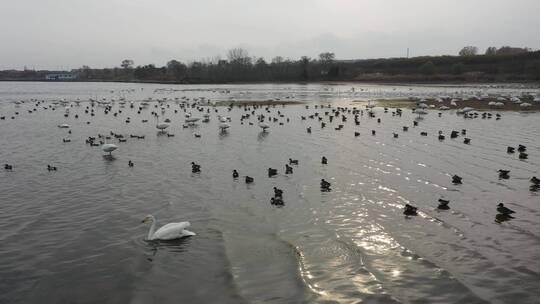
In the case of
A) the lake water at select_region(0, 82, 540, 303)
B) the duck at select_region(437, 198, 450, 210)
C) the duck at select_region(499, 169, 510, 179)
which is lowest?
the lake water at select_region(0, 82, 540, 303)

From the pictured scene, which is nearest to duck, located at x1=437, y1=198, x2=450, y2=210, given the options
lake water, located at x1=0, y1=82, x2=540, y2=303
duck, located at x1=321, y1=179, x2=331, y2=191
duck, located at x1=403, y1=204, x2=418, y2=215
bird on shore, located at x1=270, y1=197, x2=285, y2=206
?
lake water, located at x1=0, y1=82, x2=540, y2=303

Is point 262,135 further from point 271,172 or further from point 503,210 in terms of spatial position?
point 503,210

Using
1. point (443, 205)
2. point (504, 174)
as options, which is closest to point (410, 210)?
point (443, 205)

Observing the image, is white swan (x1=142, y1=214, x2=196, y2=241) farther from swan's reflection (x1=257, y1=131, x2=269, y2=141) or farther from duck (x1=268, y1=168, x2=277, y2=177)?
swan's reflection (x1=257, y1=131, x2=269, y2=141)

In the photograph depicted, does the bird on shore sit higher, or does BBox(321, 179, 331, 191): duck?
BBox(321, 179, 331, 191): duck

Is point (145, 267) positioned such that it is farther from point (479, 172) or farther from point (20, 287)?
point (479, 172)

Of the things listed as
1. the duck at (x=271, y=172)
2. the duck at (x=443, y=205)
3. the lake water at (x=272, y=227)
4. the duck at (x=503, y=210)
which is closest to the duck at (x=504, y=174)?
the lake water at (x=272, y=227)

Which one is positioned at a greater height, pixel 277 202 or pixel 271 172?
pixel 271 172

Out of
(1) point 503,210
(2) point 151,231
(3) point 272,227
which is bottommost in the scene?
(3) point 272,227

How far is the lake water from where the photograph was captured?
11.7 meters

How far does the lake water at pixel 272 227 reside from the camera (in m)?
11.7

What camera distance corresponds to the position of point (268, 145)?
3334 cm

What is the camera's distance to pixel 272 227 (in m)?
15.9

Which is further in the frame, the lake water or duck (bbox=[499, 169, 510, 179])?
duck (bbox=[499, 169, 510, 179])
